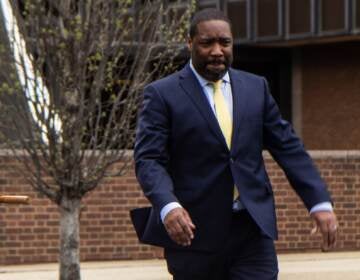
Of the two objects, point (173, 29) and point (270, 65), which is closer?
point (173, 29)

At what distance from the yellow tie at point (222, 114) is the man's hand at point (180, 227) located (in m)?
0.45

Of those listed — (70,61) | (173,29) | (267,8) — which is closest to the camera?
(70,61)

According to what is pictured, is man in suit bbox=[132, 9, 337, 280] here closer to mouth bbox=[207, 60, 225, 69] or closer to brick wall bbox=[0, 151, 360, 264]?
mouth bbox=[207, 60, 225, 69]

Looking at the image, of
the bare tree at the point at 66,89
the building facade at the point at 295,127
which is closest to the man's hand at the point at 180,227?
the bare tree at the point at 66,89

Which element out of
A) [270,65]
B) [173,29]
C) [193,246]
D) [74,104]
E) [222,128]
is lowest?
[193,246]

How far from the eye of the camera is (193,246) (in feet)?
17.1

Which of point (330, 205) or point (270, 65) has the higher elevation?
point (270, 65)

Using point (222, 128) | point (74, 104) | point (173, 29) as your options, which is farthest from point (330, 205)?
point (173, 29)

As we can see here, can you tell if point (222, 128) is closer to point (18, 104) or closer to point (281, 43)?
point (18, 104)

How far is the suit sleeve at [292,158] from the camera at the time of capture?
5160mm

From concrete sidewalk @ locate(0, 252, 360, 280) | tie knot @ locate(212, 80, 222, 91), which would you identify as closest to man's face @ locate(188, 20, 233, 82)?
tie knot @ locate(212, 80, 222, 91)

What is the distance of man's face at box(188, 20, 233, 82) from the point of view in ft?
16.6

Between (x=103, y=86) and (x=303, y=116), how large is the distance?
17246mm

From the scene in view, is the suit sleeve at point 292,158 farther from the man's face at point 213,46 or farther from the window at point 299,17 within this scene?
the window at point 299,17
